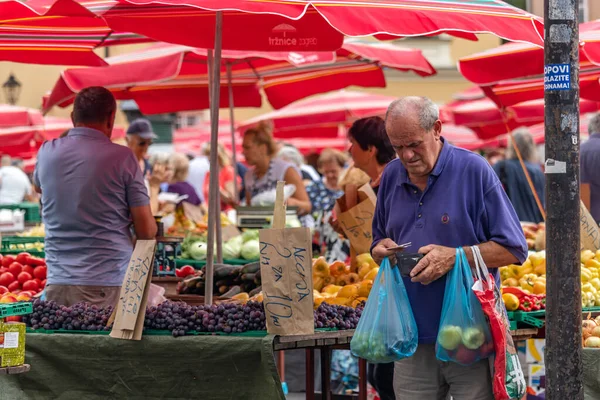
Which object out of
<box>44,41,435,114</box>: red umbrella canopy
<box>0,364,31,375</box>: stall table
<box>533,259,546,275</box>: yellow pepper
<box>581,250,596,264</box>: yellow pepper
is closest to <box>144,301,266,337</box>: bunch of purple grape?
<box>0,364,31,375</box>: stall table

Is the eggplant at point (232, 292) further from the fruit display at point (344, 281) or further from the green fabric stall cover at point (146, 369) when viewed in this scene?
the green fabric stall cover at point (146, 369)

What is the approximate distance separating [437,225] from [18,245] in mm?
5944

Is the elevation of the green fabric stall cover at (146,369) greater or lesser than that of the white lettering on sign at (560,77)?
lesser

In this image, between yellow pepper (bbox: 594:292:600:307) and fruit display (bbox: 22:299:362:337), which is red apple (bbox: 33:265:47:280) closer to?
fruit display (bbox: 22:299:362:337)

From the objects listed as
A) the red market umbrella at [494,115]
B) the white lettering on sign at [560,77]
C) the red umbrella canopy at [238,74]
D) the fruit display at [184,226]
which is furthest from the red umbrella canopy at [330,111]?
the white lettering on sign at [560,77]

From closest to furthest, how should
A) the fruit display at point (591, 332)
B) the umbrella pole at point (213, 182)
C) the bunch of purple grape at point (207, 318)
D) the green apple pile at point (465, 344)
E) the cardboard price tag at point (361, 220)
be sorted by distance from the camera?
the green apple pile at point (465, 344)
the bunch of purple grape at point (207, 318)
the fruit display at point (591, 332)
the umbrella pole at point (213, 182)
the cardboard price tag at point (361, 220)

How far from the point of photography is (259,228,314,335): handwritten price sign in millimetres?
4684

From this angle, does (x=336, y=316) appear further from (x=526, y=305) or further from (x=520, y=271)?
(x=520, y=271)

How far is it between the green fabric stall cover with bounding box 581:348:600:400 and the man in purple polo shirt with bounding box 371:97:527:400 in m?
1.12

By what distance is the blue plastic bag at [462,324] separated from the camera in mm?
3967

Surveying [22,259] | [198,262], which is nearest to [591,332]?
[198,262]

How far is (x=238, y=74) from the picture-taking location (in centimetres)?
1012

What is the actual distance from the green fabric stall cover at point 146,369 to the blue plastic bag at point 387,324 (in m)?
0.67

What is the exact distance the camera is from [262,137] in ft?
31.1
